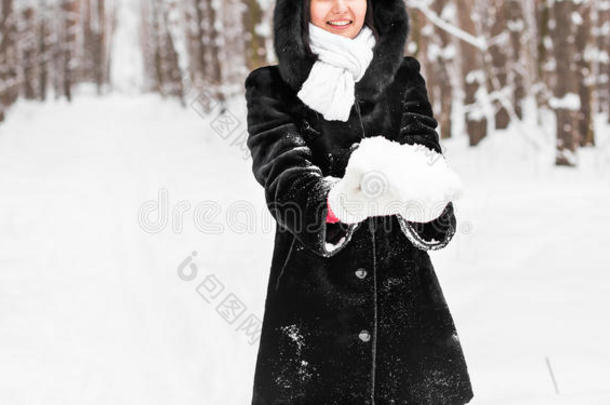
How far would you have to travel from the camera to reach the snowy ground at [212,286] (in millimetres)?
3391

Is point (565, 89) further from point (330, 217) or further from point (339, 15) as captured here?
point (330, 217)

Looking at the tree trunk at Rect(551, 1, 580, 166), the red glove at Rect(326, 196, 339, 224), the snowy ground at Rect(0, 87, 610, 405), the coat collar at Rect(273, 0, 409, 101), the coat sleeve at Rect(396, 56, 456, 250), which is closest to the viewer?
the red glove at Rect(326, 196, 339, 224)

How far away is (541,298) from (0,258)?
15.2ft

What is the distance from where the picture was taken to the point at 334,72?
196 cm

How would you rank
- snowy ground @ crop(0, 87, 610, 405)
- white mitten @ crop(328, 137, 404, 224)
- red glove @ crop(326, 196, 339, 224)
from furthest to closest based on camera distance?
snowy ground @ crop(0, 87, 610, 405) → red glove @ crop(326, 196, 339, 224) → white mitten @ crop(328, 137, 404, 224)

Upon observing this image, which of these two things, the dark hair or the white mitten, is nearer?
the white mitten

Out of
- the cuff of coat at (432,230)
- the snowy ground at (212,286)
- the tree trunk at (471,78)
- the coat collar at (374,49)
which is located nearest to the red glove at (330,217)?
the cuff of coat at (432,230)

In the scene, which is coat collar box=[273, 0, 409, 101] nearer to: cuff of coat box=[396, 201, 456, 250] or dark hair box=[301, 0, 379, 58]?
dark hair box=[301, 0, 379, 58]

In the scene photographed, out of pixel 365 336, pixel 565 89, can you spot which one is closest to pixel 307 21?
pixel 365 336

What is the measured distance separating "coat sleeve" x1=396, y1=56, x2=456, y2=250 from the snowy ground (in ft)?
4.83

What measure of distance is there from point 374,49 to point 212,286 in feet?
10.5

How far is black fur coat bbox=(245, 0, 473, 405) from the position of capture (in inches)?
74.7

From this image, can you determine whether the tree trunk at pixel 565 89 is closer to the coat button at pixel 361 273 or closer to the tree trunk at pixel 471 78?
the tree trunk at pixel 471 78

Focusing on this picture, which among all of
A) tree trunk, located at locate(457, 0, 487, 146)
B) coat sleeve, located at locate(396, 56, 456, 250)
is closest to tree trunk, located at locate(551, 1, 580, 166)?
tree trunk, located at locate(457, 0, 487, 146)
